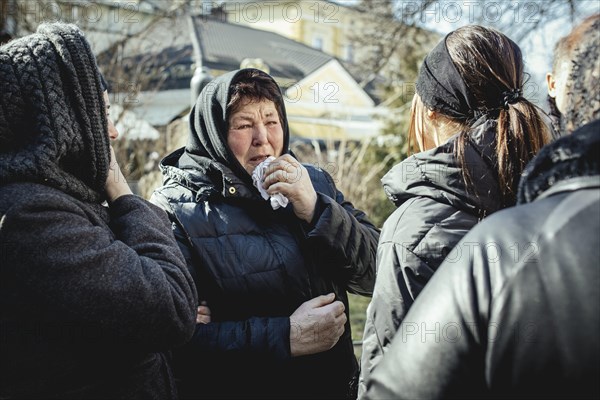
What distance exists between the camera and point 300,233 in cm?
262

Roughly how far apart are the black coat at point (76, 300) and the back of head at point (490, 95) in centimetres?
93

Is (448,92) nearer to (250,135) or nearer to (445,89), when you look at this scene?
(445,89)

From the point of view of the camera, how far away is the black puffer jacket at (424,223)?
172cm

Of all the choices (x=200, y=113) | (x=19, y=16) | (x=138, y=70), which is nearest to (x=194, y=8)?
(x=138, y=70)

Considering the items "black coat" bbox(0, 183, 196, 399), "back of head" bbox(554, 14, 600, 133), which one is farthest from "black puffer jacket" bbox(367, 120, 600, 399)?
"black coat" bbox(0, 183, 196, 399)

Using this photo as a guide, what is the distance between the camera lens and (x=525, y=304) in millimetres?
1052

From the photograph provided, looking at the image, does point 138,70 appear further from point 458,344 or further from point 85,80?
point 458,344

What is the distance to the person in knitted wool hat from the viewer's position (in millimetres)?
1580

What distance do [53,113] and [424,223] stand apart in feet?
3.42

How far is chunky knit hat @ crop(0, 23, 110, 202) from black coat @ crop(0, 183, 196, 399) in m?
0.06

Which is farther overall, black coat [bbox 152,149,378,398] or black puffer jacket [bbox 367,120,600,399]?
black coat [bbox 152,149,378,398]

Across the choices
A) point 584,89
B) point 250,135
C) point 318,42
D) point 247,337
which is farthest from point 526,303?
point 318,42

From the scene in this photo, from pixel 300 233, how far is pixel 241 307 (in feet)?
1.31

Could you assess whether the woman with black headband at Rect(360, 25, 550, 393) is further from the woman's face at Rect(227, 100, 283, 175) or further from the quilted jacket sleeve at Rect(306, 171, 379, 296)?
the woman's face at Rect(227, 100, 283, 175)
